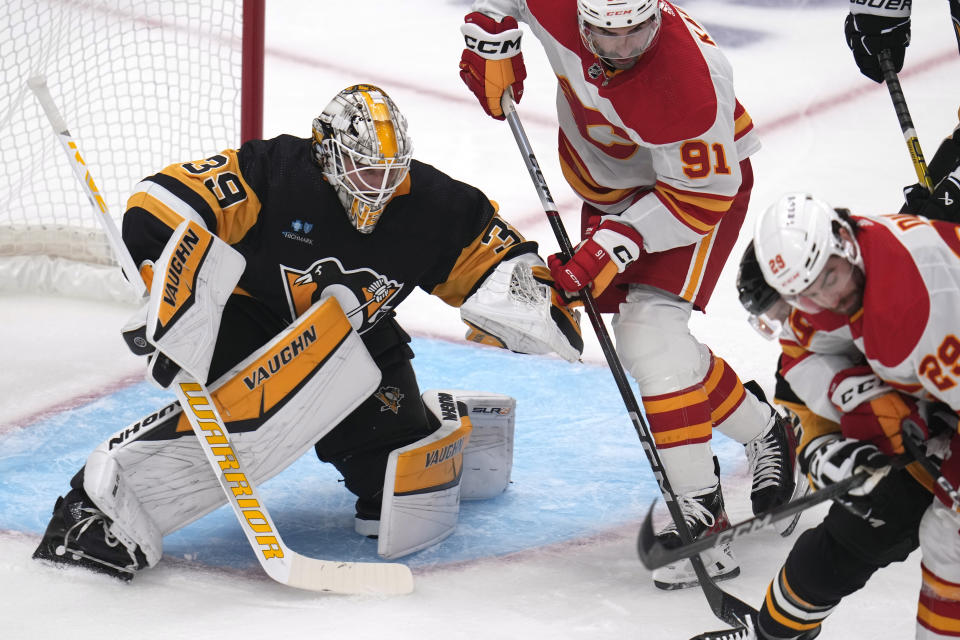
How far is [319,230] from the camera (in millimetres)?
2635

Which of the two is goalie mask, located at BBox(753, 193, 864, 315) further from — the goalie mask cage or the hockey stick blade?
the goalie mask cage

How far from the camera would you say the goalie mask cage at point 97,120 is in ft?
12.6

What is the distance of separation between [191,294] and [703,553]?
1.21m

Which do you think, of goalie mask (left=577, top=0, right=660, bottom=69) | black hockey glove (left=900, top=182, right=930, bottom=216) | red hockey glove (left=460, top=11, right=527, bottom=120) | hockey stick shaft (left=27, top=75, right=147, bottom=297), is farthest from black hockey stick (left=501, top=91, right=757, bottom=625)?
black hockey glove (left=900, top=182, right=930, bottom=216)

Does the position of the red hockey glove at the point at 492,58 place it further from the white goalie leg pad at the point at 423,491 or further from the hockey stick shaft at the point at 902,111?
the hockey stick shaft at the point at 902,111

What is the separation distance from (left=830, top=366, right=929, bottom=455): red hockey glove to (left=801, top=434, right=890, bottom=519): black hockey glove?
0.08 ft

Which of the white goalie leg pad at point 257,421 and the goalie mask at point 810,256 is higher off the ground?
the goalie mask at point 810,256

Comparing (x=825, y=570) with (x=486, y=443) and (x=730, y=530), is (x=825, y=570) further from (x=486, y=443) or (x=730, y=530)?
(x=486, y=443)

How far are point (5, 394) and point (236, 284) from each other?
1.13 m

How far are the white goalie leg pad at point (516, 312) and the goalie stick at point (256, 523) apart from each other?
1.75 feet

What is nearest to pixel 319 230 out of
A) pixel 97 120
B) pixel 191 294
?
pixel 191 294

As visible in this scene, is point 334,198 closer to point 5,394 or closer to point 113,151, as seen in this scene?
→ point 5,394

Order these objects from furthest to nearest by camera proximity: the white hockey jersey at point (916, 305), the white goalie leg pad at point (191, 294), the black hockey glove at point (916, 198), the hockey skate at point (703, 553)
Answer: the black hockey glove at point (916, 198) → the hockey skate at point (703, 553) → the white goalie leg pad at point (191, 294) → the white hockey jersey at point (916, 305)

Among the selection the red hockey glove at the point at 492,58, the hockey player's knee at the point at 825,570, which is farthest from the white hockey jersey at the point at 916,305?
the red hockey glove at the point at 492,58
